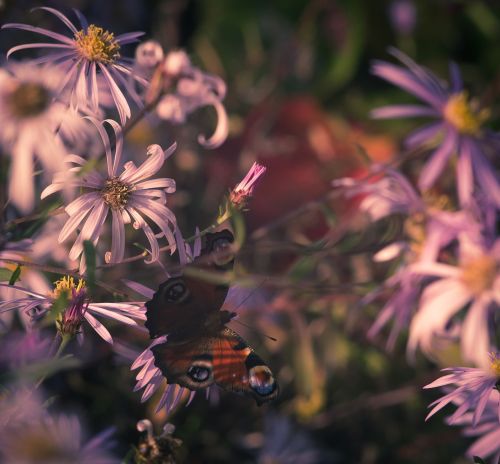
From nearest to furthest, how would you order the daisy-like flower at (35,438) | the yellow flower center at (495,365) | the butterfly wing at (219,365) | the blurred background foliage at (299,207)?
1. the daisy-like flower at (35,438)
2. the butterfly wing at (219,365)
3. the yellow flower center at (495,365)
4. the blurred background foliage at (299,207)

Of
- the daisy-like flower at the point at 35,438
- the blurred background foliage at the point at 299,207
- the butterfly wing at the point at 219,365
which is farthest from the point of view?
the blurred background foliage at the point at 299,207

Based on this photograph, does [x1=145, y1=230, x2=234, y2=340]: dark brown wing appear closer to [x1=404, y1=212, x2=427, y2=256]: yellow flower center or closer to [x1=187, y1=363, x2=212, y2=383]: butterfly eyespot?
[x1=187, y1=363, x2=212, y2=383]: butterfly eyespot

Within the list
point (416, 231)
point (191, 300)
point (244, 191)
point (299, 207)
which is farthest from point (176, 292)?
point (299, 207)

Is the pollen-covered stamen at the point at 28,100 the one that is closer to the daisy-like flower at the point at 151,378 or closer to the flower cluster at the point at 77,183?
the flower cluster at the point at 77,183

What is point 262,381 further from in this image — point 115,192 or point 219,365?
point 115,192

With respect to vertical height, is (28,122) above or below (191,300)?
above

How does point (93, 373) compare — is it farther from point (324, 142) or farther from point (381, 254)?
point (324, 142)

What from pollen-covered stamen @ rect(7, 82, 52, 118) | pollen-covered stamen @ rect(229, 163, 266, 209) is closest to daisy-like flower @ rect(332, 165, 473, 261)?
pollen-covered stamen @ rect(229, 163, 266, 209)

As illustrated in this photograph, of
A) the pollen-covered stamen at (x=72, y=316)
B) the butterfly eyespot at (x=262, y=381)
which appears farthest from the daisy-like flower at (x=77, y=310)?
the butterfly eyespot at (x=262, y=381)
